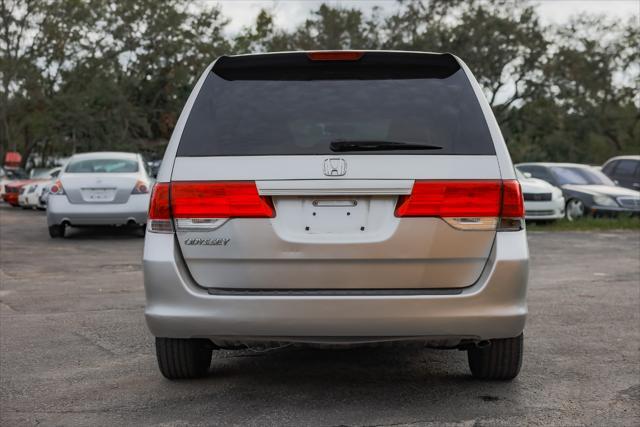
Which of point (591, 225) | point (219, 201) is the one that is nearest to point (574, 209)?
point (591, 225)

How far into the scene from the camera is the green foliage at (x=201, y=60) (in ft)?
142

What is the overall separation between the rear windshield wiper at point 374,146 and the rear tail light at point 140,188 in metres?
10.9

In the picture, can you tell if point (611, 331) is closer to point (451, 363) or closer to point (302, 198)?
point (451, 363)

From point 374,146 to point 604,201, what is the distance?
16.6m

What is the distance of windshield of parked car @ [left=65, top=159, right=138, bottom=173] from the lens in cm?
1502

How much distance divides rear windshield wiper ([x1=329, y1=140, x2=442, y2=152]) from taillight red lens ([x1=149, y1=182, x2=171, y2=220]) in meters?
0.84

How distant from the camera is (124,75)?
48.4 meters

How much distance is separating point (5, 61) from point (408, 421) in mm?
41772

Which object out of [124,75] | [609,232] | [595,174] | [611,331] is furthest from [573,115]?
[611,331]

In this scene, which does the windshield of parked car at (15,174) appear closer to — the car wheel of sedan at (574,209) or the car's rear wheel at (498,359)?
the car wheel of sedan at (574,209)

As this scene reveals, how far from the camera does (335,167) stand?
4.10 m

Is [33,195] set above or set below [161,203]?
below

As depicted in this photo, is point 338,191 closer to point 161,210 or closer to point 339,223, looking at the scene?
point 339,223

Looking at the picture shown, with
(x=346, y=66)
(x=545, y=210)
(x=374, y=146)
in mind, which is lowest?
(x=545, y=210)
